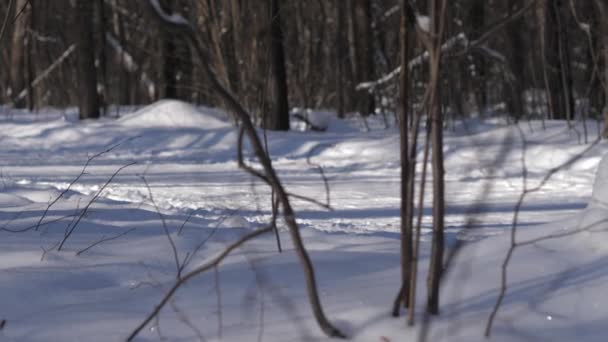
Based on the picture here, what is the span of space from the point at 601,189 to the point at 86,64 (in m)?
14.1

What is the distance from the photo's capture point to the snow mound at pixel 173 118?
13.0 metres

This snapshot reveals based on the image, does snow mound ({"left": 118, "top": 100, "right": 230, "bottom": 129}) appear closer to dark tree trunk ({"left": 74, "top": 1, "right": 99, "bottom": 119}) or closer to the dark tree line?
the dark tree line

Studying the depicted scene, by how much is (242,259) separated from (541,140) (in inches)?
272

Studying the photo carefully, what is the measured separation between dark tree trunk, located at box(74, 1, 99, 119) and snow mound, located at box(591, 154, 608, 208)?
44.7ft

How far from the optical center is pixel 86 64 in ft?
52.1

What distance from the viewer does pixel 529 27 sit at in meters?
20.2

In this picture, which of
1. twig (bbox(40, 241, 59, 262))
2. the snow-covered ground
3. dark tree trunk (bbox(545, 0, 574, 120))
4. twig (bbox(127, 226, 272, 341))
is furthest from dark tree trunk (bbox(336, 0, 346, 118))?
twig (bbox(127, 226, 272, 341))

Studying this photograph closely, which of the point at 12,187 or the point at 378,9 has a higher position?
the point at 378,9

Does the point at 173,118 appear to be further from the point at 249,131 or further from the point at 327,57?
the point at 249,131

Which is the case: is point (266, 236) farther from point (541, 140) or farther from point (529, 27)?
point (529, 27)

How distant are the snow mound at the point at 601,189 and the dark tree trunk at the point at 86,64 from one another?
536 inches

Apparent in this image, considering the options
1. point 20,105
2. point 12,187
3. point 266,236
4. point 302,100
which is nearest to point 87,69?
point 302,100

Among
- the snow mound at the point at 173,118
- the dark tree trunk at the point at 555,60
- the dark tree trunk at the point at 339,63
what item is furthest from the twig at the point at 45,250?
the dark tree trunk at the point at 339,63

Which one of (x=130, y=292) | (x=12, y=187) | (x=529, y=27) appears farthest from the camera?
(x=529, y=27)
